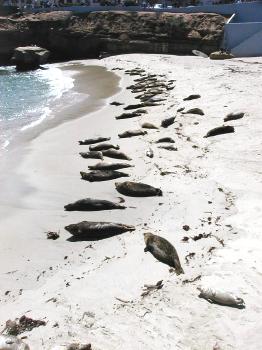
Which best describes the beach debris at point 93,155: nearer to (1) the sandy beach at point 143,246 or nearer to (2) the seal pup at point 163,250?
(1) the sandy beach at point 143,246

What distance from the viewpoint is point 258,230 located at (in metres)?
7.26

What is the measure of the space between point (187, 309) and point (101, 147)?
7.91 m

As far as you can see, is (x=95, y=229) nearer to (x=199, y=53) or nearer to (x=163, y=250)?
(x=163, y=250)

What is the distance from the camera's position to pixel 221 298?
5547 millimetres

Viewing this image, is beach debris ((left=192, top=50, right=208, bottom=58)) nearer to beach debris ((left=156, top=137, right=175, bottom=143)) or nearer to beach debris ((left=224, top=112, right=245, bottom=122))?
beach debris ((left=224, top=112, right=245, bottom=122))

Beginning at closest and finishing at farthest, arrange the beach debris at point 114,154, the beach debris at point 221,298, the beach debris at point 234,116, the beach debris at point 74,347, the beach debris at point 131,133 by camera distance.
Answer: the beach debris at point 74,347
the beach debris at point 221,298
the beach debris at point 114,154
the beach debris at point 131,133
the beach debris at point 234,116

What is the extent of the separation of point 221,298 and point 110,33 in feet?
163

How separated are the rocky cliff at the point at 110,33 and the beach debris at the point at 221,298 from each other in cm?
4182

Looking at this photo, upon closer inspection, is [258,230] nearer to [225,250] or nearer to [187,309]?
[225,250]

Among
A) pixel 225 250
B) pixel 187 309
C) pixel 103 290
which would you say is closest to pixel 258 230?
pixel 225 250

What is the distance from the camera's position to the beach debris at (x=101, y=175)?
34.2ft

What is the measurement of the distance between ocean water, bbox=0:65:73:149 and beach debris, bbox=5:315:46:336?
9803mm

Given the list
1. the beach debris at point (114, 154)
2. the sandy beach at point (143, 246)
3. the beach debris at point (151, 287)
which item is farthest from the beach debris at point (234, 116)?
the beach debris at point (151, 287)

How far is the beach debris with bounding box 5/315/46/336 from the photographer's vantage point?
17.1 feet
